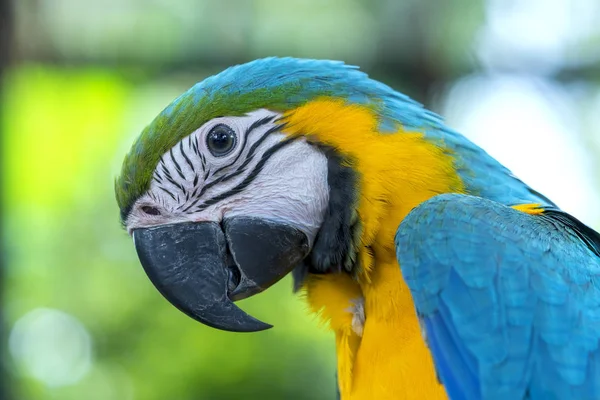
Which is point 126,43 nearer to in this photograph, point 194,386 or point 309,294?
point 194,386

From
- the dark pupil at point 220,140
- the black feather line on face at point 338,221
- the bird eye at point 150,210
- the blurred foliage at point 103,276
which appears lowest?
the blurred foliage at point 103,276

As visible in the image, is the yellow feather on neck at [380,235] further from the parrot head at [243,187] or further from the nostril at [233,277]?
the nostril at [233,277]

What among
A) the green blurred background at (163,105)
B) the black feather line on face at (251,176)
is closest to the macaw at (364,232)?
the black feather line on face at (251,176)

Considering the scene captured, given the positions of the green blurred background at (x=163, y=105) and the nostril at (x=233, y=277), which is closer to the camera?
the nostril at (x=233, y=277)

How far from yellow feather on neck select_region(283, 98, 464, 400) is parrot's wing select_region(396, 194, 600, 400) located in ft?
0.29

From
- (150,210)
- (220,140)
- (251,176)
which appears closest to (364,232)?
(251,176)

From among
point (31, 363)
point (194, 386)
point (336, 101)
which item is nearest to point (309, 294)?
point (336, 101)

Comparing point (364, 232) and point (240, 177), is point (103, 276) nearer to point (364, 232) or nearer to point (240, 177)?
point (240, 177)

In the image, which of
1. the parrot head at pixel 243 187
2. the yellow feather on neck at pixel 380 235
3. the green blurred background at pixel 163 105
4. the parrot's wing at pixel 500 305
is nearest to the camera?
the parrot's wing at pixel 500 305

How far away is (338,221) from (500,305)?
0.40m

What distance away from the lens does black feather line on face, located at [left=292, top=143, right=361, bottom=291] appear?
1454mm

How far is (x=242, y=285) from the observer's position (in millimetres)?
1474

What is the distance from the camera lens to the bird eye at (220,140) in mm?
1527

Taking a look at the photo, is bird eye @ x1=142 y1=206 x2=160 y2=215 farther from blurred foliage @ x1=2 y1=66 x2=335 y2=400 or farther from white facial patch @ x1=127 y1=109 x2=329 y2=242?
blurred foliage @ x1=2 y1=66 x2=335 y2=400
